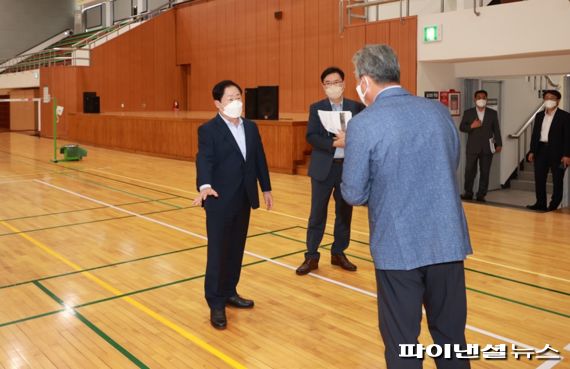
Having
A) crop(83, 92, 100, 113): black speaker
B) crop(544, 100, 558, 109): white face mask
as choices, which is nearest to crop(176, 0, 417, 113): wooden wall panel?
crop(544, 100, 558, 109): white face mask

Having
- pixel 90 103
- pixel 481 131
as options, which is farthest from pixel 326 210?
pixel 90 103

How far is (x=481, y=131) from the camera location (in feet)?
26.2

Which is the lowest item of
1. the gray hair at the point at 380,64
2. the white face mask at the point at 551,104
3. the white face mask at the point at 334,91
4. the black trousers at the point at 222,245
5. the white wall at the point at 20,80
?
the black trousers at the point at 222,245

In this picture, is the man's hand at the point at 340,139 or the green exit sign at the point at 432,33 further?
the green exit sign at the point at 432,33

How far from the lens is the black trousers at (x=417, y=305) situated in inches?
73.6

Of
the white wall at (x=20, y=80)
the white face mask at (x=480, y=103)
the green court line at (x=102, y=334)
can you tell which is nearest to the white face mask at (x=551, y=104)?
the white face mask at (x=480, y=103)

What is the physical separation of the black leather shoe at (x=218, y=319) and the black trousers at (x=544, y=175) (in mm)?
5352

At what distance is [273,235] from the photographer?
5.48 meters

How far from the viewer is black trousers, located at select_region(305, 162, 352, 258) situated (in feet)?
13.1

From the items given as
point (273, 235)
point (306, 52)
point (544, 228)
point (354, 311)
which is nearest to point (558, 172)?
point (544, 228)

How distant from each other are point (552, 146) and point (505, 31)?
171 centimetres

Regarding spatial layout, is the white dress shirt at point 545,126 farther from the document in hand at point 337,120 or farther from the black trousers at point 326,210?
the document in hand at point 337,120

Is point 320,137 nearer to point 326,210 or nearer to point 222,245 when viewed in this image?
point 326,210

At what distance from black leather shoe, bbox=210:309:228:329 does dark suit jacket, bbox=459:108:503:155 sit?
5884 mm
